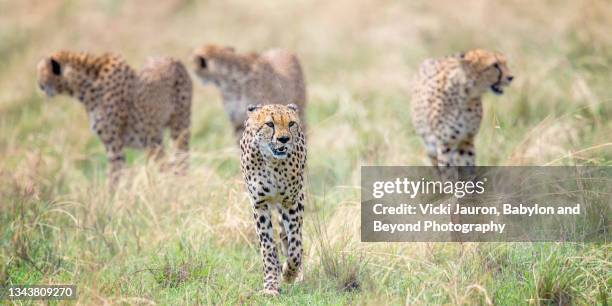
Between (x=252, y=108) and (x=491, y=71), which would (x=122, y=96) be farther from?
(x=491, y=71)

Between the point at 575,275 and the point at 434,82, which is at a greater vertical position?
the point at 434,82

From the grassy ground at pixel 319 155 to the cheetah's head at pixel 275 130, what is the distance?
669mm

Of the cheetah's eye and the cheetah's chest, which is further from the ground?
the cheetah's eye

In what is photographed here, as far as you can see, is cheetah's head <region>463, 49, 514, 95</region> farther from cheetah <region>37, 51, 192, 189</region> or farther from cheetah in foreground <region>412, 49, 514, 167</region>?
cheetah <region>37, 51, 192, 189</region>

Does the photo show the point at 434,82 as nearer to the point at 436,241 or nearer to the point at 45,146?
the point at 436,241

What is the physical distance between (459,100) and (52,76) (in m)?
3.44


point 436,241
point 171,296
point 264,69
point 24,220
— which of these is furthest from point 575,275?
point 264,69

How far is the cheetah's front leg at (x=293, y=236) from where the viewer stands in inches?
257

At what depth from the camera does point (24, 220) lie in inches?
292

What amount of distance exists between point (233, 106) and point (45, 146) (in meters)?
1.98

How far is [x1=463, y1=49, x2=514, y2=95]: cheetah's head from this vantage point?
821 centimetres

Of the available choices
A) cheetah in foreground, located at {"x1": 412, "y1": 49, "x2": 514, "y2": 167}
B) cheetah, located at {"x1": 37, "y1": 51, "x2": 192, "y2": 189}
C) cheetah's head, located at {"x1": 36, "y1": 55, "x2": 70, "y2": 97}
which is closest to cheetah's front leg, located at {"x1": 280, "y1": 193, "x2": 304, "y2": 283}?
cheetah in foreground, located at {"x1": 412, "y1": 49, "x2": 514, "y2": 167}

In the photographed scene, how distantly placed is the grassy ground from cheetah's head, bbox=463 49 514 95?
50 cm

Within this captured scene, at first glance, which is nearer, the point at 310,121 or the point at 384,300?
the point at 384,300
